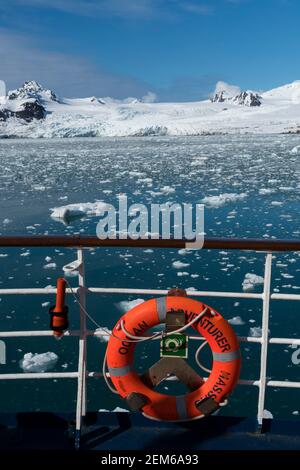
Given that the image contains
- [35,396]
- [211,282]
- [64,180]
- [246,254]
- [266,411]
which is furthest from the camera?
[64,180]

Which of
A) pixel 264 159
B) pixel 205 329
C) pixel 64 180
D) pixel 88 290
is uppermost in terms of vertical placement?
pixel 264 159

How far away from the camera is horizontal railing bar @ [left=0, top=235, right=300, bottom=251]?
1.87m

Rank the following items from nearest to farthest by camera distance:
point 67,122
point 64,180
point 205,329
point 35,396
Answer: point 205,329, point 35,396, point 64,180, point 67,122

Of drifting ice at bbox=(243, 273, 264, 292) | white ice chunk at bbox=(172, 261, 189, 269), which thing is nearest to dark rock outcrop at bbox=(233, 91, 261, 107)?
white ice chunk at bbox=(172, 261, 189, 269)

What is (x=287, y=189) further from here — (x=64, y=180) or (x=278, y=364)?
(x=278, y=364)

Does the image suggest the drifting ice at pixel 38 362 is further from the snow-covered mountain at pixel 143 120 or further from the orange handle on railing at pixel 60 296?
the snow-covered mountain at pixel 143 120

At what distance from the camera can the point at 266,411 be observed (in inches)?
145

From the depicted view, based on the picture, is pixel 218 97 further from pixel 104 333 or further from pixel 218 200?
pixel 104 333

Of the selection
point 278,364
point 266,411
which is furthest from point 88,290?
point 278,364

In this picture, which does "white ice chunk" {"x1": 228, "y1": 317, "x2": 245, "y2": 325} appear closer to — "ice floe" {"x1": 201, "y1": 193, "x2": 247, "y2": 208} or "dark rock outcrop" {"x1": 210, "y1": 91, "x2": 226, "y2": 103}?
"ice floe" {"x1": 201, "y1": 193, "x2": 247, "y2": 208}

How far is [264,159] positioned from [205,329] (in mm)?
23701

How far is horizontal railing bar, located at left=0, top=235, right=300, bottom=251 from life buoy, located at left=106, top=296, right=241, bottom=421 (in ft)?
0.74

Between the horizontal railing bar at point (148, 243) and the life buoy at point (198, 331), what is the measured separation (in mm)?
227

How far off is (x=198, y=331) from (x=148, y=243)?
1.38 feet
